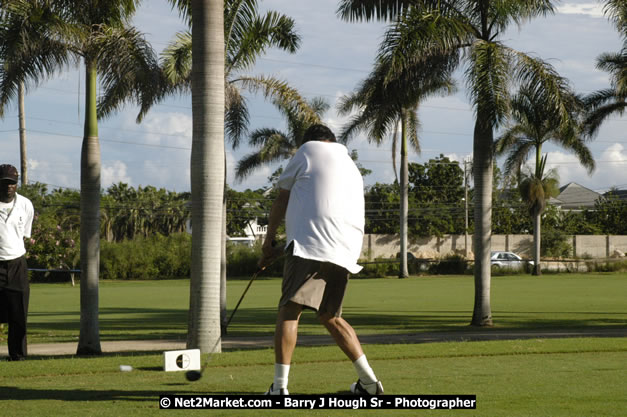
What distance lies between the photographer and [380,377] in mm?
7445

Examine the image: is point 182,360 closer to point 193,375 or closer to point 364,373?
point 193,375

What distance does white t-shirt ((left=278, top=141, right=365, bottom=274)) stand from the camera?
6.21m

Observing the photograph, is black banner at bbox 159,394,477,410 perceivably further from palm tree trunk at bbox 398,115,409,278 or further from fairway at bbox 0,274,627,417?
palm tree trunk at bbox 398,115,409,278

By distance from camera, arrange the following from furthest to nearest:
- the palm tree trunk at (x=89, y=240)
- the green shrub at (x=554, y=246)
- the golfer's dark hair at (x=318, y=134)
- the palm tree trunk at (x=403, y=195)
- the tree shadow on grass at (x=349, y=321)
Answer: the green shrub at (x=554, y=246) → the palm tree trunk at (x=403, y=195) → the tree shadow on grass at (x=349, y=321) → the palm tree trunk at (x=89, y=240) → the golfer's dark hair at (x=318, y=134)

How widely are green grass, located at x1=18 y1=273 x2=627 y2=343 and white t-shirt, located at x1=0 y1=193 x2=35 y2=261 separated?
24.3 feet

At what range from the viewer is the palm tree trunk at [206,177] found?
1060 centimetres

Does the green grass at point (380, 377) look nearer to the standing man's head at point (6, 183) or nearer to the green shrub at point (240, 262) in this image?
the standing man's head at point (6, 183)

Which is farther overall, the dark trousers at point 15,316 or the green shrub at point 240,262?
the green shrub at point 240,262

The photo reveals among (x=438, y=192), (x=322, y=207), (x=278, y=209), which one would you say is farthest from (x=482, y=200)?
(x=438, y=192)

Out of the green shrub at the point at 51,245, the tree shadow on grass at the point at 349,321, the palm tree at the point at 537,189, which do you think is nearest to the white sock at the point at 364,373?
the tree shadow on grass at the point at 349,321

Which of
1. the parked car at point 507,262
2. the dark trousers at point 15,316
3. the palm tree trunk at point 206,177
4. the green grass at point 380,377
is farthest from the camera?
the parked car at point 507,262

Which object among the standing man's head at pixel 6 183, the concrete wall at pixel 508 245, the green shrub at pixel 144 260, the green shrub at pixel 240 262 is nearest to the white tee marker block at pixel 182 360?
the standing man's head at pixel 6 183

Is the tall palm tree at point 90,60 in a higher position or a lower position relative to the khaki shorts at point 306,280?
higher

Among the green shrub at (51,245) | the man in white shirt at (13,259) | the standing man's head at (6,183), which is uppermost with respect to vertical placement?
the standing man's head at (6,183)
